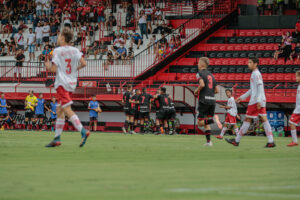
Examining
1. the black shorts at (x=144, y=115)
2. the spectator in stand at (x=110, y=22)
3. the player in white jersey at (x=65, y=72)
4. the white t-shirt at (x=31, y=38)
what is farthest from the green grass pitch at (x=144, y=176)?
the white t-shirt at (x=31, y=38)

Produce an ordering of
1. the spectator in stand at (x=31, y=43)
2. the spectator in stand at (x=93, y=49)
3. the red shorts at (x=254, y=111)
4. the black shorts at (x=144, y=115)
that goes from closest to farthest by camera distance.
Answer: the red shorts at (x=254, y=111)
the black shorts at (x=144, y=115)
the spectator in stand at (x=93, y=49)
the spectator in stand at (x=31, y=43)

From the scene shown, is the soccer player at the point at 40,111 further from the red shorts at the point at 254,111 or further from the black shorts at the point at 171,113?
the red shorts at the point at 254,111

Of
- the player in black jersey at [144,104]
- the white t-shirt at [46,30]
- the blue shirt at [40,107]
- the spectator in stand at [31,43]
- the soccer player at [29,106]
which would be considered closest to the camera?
the player in black jersey at [144,104]

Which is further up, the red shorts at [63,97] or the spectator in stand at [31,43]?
the spectator in stand at [31,43]

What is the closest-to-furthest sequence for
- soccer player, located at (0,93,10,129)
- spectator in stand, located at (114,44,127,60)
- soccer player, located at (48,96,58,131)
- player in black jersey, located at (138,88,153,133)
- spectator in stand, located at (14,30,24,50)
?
1. player in black jersey, located at (138,88,153,133)
2. soccer player, located at (0,93,10,129)
3. soccer player, located at (48,96,58,131)
4. spectator in stand, located at (114,44,127,60)
5. spectator in stand, located at (14,30,24,50)

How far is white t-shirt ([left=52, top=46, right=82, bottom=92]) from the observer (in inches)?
480

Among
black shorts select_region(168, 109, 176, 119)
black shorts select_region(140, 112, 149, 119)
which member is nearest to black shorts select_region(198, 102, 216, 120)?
black shorts select_region(168, 109, 176, 119)

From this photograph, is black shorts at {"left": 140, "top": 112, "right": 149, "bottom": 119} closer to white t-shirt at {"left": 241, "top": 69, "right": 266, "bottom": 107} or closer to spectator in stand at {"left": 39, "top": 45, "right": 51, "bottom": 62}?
spectator in stand at {"left": 39, "top": 45, "right": 51, "bottom": 62}

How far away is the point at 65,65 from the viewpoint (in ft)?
40.3

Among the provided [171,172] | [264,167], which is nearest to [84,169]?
[171,172]

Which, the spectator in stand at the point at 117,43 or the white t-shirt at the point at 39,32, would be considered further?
the white t-shirt at the point at 39,32

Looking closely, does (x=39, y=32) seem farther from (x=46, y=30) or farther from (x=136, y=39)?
(x=136, y=39)

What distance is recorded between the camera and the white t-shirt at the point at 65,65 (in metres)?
12.2

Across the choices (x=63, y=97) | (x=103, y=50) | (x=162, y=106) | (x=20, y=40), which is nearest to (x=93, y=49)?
(x=103, y=50)
